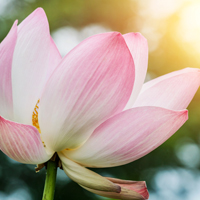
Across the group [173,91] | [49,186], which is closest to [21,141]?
[49,186]

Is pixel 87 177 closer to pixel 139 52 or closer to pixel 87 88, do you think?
pixel 87 88

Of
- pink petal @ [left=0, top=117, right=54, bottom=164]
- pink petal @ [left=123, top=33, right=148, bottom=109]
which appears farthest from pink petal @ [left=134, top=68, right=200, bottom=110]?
pink petal @ [left=0, top=117, right=54, bottom=164]

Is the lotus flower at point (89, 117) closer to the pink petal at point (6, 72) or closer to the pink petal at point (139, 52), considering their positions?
the pink petal at point (6, 72)

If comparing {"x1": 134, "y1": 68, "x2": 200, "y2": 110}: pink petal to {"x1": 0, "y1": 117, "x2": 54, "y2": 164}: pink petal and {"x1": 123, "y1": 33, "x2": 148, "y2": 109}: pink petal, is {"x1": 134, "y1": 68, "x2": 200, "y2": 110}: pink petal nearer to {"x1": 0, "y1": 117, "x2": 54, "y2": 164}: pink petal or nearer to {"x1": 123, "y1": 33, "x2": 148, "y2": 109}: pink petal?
{"x1": 123, "y1": 33, "x2": 148, "y2": 109}: pink petal

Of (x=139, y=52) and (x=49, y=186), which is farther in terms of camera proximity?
(x=139, y=52)

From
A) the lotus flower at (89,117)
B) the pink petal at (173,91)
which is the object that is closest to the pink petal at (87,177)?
the lotus flower at (89,117)
